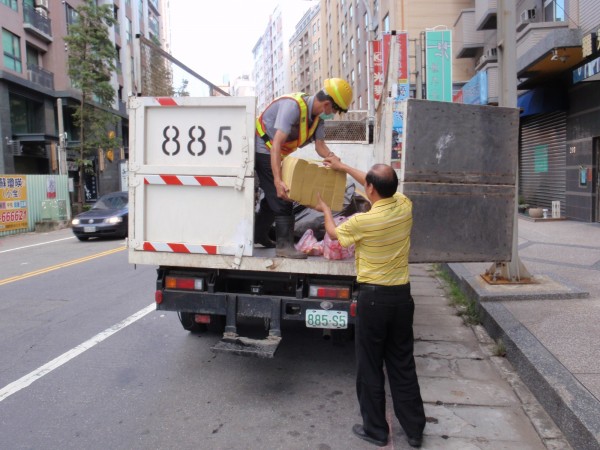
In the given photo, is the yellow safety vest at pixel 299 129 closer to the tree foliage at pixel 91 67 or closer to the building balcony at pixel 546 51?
the building balcony at pixel 546 51

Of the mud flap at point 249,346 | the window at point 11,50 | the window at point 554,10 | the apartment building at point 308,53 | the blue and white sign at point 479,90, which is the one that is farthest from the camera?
the apartment building at point 308,53

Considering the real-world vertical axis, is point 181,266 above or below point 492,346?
above

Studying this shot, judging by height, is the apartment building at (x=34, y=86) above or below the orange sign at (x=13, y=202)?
above

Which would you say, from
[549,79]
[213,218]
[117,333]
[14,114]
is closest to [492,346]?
[213,218]

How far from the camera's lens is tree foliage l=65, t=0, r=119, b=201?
80.4 feet

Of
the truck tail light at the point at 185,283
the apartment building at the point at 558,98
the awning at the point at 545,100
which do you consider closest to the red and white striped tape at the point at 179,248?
the truck tail light at the point at 185,283

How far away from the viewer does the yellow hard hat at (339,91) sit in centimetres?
A: 433

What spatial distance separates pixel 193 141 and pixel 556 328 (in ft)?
12.7

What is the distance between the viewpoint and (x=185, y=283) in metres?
4.41

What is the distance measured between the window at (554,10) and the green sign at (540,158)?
383cm

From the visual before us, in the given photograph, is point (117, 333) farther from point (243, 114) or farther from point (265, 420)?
point (243, 114)

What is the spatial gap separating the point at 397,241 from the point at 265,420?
1.65m

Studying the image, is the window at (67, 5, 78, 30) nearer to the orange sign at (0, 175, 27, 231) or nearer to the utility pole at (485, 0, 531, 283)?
the orange sign at (0, 175, 27, 231)

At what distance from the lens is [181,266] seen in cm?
434
